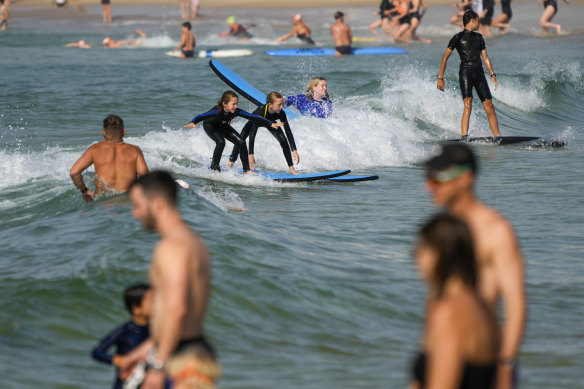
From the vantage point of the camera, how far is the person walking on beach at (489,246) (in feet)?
10.7

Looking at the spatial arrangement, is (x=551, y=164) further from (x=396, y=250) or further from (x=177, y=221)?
(x=177, y=221)

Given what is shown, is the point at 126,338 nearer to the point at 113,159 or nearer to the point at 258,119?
the point at 113,159

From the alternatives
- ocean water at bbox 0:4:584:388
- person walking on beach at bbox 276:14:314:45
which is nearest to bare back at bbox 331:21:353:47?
person walking on beach at bbox 276:14:314:45

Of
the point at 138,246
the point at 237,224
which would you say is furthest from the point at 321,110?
the point at 138,246

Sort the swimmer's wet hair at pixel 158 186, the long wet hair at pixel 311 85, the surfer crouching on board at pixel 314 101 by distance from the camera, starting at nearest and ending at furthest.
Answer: the swimmer's wet hair at pixel 158 186 < the long wet hair at pixel 311 85 < the surfer crouching on board at pixel 314 101

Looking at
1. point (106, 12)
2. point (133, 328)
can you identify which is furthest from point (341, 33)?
point (133, 328)

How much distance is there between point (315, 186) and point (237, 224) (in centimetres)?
296

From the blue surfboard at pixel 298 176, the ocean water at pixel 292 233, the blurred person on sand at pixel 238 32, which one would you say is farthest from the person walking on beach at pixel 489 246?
the blurred person on sand at pixel 238 32

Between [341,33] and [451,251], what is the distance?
2422cm

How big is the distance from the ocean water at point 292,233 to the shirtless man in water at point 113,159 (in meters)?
0.33

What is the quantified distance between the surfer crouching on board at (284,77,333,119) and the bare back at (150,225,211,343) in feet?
32.0

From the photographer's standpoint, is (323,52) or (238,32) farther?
(238,32)

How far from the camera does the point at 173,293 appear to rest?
3.29 metres

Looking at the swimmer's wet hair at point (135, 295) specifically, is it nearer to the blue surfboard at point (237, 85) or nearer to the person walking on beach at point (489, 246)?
the person walking on beach at point (489, 246)
